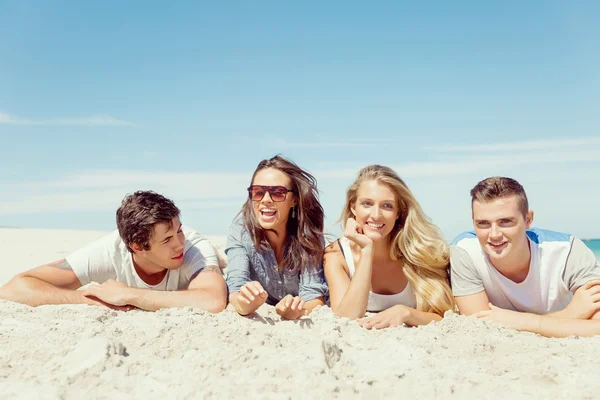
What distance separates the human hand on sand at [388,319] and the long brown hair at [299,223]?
940 mm

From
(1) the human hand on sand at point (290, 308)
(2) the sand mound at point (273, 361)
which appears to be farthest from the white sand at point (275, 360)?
(1) the human hand on sand at point (290, 308)

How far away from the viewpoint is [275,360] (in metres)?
2.98

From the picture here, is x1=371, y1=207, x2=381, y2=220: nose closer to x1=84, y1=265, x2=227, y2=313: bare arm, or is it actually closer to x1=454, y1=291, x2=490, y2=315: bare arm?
x1=454, y1=291, x2=490, y2=315: bare arm

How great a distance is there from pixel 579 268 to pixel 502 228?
0.82 m

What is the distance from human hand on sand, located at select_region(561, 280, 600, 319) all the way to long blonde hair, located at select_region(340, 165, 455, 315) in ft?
3.25

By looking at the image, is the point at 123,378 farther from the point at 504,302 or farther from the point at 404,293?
the point at 504,302

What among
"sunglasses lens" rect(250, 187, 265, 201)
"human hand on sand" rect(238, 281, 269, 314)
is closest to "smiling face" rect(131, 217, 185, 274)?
"sunglasses lens" rect(250, 187, 265, 201)

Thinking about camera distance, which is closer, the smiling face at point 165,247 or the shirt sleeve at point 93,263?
the smiling face at point 165,247

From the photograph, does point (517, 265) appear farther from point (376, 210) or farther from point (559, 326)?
point (376, 210)

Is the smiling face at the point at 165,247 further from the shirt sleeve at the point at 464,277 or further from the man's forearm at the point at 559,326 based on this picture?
the man's forearm at the point at 559,326

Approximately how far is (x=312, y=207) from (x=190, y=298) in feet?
4.84

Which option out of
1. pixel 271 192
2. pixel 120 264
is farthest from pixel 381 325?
pixel 120 264

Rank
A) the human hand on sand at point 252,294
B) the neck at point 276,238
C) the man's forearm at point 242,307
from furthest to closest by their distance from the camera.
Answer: the neck at point 276,238 < the man's forearm at point 242,307 < the human hand on sand at point 252,294

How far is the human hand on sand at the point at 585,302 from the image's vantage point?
440cm
